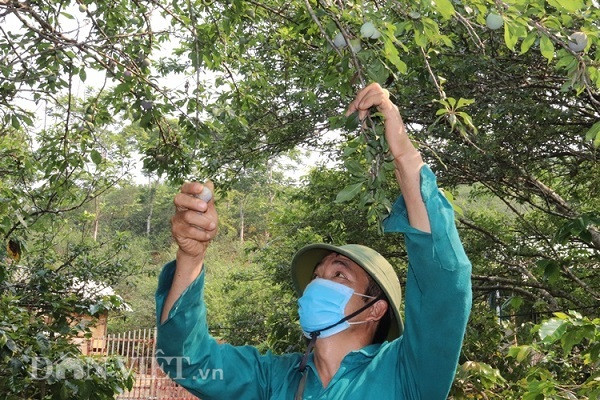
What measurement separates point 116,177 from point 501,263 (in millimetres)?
4019

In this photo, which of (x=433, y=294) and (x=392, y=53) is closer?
(x=433, y=294)

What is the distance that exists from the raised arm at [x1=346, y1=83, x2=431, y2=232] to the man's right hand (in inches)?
18.1

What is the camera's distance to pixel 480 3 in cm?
204

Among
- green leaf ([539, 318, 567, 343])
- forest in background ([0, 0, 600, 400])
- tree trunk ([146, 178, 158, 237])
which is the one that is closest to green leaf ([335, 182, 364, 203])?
forest in background ([0, 0, 600, 400])

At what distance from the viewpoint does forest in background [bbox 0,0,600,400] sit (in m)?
2.19

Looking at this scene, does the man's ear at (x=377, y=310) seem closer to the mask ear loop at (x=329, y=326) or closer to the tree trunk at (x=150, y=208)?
the mask ear loop at (x=329, y=326)

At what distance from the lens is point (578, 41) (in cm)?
204

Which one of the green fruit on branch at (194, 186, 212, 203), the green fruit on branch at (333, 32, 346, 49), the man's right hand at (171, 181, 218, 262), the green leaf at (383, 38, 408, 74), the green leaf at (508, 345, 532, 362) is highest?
the green fruit on branch at (333, 32, 346, 49)

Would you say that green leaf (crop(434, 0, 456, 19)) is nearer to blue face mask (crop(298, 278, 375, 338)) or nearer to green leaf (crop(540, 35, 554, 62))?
green leaf (crop(540, 35, 554, 62))

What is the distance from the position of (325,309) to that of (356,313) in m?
0.09

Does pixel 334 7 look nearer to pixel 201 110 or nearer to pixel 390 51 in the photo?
pixel 390 51

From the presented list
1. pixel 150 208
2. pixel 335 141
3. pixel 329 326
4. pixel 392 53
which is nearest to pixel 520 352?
pixel 329 326

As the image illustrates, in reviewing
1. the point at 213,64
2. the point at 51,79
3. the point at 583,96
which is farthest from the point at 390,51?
the point at 583,96

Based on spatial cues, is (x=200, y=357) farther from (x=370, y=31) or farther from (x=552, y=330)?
(x=552, y=330)
